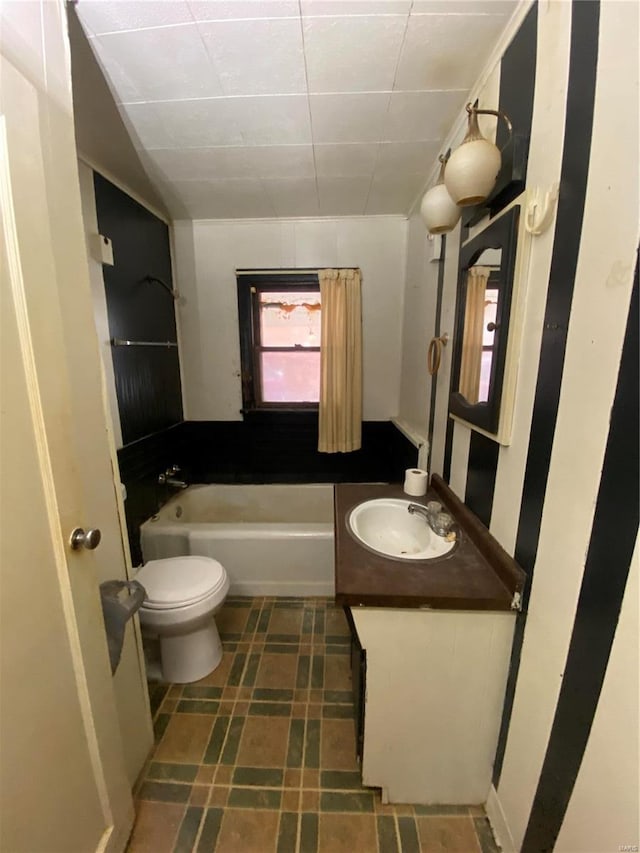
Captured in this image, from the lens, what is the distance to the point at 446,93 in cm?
120

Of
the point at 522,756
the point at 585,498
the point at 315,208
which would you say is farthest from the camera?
the point at 315,208

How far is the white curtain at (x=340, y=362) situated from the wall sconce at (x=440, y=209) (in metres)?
1.17

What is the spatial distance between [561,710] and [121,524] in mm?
1328

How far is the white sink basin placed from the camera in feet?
4.32

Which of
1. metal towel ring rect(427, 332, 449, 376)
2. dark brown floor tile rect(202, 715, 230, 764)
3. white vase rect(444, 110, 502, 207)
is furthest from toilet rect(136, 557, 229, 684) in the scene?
white vase rect(444, 110, 502, 207)

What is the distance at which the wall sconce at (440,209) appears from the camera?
120 cm

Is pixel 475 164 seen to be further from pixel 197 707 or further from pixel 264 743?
pixel 197 707

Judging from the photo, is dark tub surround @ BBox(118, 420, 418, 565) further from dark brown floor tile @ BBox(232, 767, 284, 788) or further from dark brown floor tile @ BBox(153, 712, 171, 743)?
dark brown floor tile @ BBox(232, 767, 284, 788)

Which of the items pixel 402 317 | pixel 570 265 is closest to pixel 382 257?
pixel 402 317

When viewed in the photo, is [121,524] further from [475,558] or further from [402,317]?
[402,317]

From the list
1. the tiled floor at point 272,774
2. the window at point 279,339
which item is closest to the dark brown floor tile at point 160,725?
the tiled floor at point 272,774

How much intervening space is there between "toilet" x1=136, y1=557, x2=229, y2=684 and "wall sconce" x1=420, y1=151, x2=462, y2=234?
1771mm

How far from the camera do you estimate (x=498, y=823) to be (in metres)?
1.03

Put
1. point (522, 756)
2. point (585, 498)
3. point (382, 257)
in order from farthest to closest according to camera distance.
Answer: point (382, 257)
point (522, 756)
point (585, 498)
